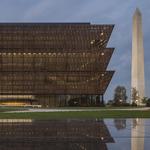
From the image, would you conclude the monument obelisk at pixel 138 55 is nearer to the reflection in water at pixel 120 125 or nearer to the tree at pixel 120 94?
the tree at pixel 120 94

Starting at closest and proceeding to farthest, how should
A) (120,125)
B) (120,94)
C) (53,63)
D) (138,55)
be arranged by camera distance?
(120,125) → (138,55) → (53,63) → (120,94)

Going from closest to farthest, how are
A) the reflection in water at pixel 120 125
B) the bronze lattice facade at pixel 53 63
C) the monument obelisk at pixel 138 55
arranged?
the reflection in water at pixel 120 125
the monument obelisk at pixel 138 55
the bronze lattice facade at pixel 53 63

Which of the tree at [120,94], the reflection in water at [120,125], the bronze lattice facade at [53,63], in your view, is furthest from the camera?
the tree at [120,94]

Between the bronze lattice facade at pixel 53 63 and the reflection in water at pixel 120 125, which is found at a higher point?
the bronze lattice facade at pixel 53 63

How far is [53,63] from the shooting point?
108625 mm


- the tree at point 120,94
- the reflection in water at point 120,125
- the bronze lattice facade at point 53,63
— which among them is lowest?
the tree at point 120,94

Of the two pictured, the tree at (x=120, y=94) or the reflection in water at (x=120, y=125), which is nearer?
the reflection in water at (x=120, y=125)

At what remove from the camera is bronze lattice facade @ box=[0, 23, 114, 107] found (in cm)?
10594

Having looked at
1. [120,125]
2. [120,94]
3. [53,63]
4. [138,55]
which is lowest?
[120,94]

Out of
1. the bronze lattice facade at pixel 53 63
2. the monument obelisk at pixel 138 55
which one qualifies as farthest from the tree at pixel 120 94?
the monument obelisk at pixel 138 55

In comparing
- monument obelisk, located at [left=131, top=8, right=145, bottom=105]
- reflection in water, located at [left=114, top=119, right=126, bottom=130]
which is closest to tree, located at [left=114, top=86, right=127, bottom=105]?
monument obelisk, located at [left=131, top=8, right=145, bottom=105]

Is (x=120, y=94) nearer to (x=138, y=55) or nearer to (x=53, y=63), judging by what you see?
(x=53, y=63)

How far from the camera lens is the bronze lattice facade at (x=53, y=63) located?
106 meters

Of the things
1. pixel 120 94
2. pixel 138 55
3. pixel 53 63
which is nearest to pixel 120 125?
pixel 138 55
